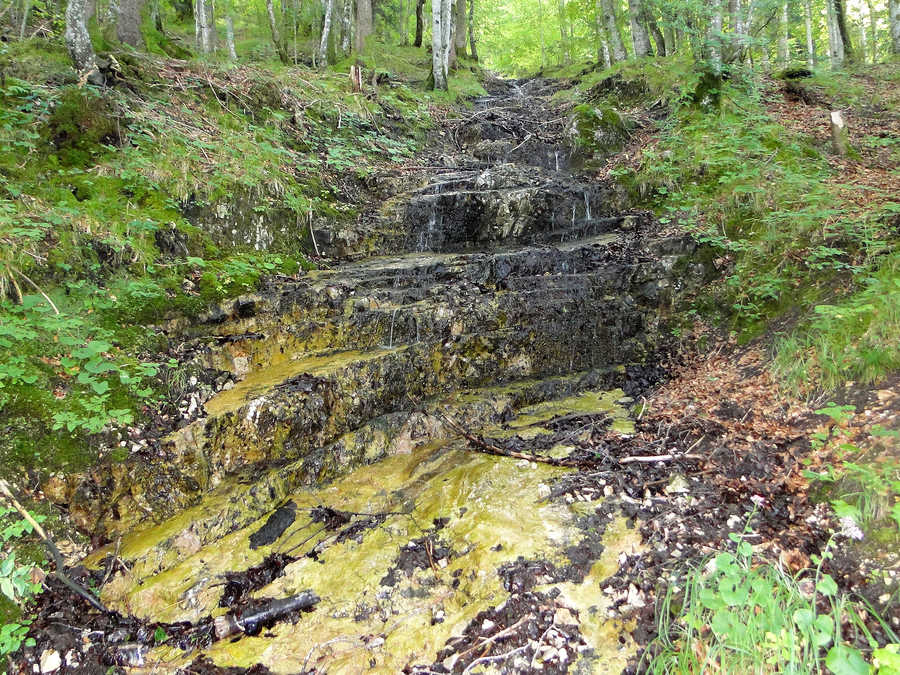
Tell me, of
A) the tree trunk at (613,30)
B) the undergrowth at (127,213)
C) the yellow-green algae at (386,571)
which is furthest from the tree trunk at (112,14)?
the tree trunk at (613,30)

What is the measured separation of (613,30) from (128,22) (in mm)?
12539

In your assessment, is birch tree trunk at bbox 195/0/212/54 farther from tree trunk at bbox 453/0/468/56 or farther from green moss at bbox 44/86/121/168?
tree trunk at bbox 453/0/468/56

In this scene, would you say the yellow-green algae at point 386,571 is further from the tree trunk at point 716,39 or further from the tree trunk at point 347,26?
the tree trunk at point 347,26

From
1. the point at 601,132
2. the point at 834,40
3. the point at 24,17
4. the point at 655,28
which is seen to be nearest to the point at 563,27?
the point at 655,28

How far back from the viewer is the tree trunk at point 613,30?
509 inches

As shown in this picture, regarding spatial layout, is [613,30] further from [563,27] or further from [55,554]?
[55,554]

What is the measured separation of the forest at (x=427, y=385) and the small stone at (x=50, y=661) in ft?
0.03

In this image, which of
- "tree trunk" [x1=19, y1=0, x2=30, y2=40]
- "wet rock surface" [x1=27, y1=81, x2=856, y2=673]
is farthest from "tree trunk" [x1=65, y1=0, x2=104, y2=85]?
"wet rock surface" [x1=27, y1=81, x2=856, y2=673]

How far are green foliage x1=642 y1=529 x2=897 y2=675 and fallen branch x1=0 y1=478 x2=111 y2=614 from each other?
3.34 m

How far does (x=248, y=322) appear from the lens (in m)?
5.00

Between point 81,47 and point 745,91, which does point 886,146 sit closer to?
point 745,91

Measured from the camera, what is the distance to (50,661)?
2.48m

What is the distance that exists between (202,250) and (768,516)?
6.26 metres

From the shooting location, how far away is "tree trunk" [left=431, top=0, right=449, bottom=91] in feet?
38.0
